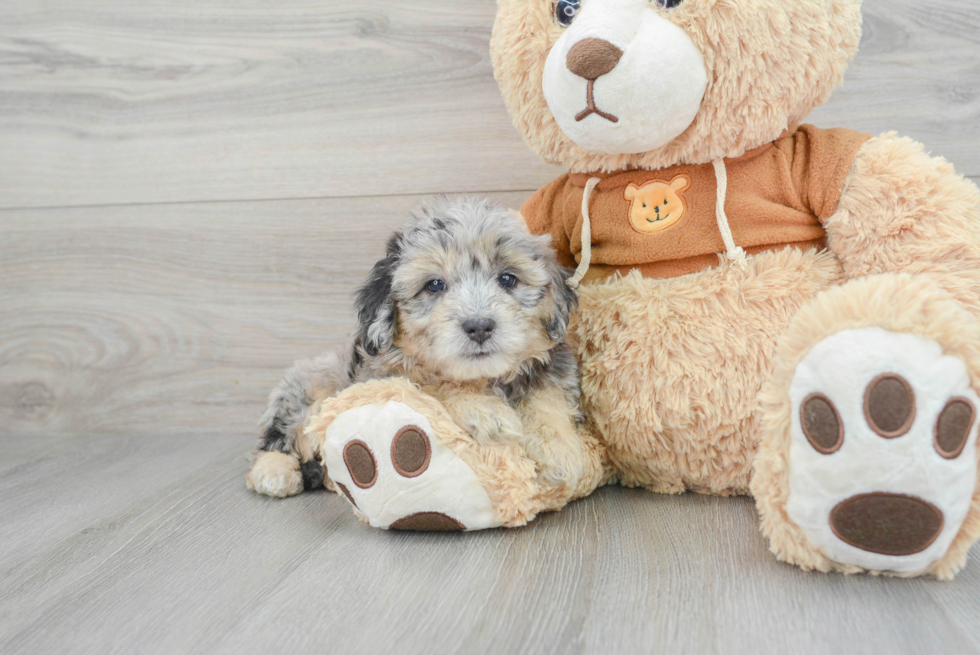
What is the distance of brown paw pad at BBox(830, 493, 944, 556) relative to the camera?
1018 millimetres

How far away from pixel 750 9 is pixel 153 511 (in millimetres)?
1617

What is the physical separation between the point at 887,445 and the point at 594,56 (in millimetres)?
779

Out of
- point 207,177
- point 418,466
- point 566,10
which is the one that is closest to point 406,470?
point 418,466

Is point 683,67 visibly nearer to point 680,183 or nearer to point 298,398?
point 680,183

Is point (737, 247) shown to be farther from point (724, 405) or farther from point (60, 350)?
point (60, 350)

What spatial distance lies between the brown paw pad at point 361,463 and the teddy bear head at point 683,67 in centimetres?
72

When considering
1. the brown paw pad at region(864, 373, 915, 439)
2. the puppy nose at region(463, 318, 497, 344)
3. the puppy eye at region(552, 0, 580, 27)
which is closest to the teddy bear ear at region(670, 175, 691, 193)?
the puppy eye at region(552, 0, 580, 27)

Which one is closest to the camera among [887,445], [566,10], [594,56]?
[887,445]

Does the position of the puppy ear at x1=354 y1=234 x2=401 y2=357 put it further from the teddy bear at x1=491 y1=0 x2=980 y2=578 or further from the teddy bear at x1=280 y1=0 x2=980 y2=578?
the teddy bear at x1=491 y1=0 x2=980 y2=578

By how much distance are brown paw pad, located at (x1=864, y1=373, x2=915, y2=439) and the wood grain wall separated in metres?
1.07

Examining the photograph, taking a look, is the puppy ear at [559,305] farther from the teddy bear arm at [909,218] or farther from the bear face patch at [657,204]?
the teddy bear arm at [909,218]

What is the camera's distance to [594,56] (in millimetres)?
1266

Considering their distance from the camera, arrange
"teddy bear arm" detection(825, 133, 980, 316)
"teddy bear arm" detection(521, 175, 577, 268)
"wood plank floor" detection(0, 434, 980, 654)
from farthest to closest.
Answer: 1. "teddy bear arm" detection(521, 175, 577, 268)
2. "teddy bear arm" detection(825, 133, 980, 316)
3. "wood plank floor" detection(0, 434, 980, 654)

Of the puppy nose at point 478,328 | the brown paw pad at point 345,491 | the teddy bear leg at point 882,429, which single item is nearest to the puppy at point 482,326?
the puppy nose at point 478,328
